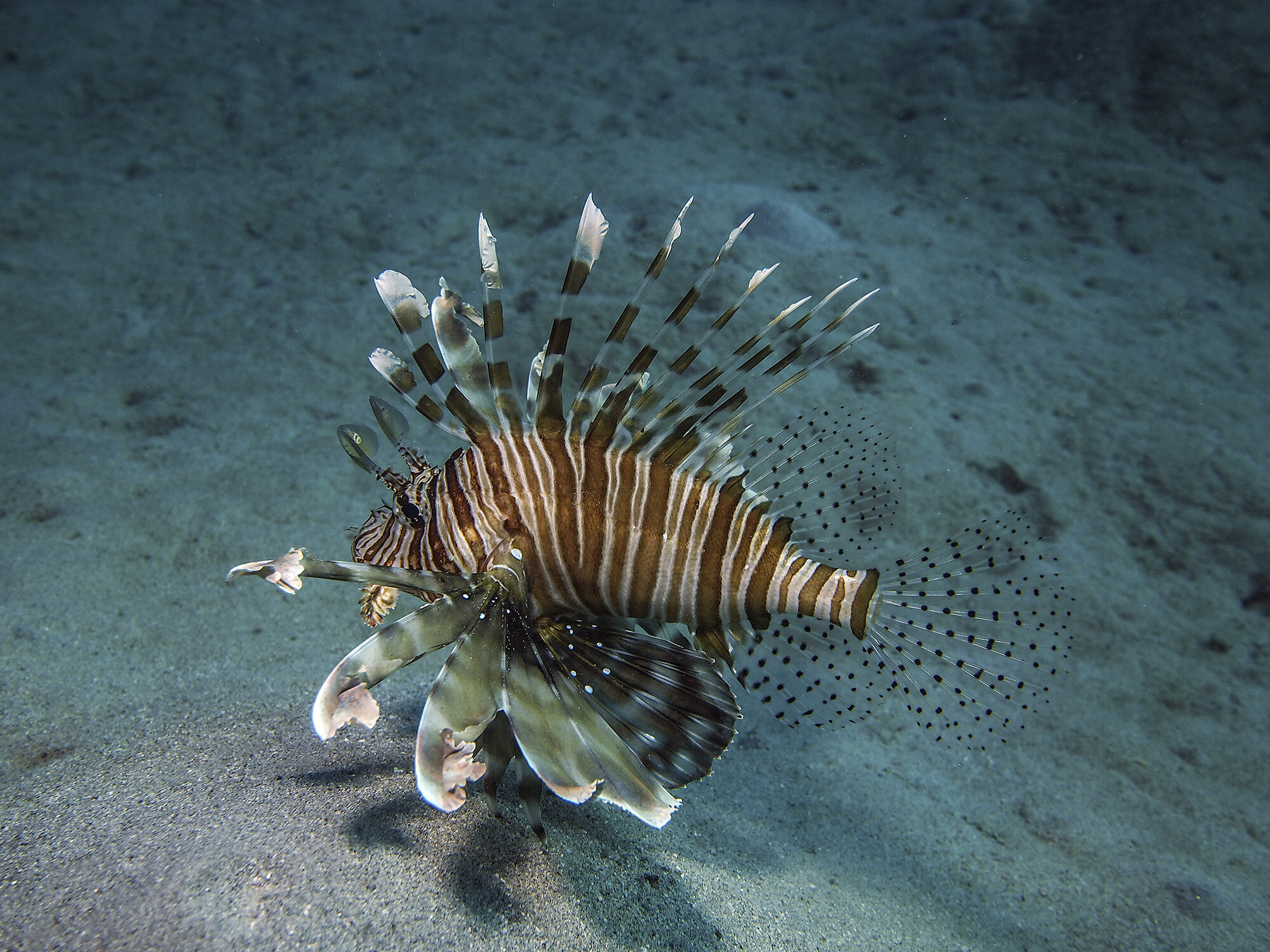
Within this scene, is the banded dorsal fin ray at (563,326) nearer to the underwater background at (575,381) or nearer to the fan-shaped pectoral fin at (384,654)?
the fan-shaped pectoral fin at (384,654)

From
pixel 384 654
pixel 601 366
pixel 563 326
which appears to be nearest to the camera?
pixel 384 654

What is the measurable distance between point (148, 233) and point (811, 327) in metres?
5.94

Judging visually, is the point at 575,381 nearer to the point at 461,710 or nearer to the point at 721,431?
the point at 721,431

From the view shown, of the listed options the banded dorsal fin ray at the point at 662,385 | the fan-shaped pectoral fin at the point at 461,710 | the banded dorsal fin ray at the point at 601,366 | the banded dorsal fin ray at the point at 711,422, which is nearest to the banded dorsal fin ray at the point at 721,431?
the banded dorsal fin ray at the point at 711,422

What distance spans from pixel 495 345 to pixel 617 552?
31.6 inches

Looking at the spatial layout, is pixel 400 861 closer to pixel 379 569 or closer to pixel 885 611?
pixel 379 569

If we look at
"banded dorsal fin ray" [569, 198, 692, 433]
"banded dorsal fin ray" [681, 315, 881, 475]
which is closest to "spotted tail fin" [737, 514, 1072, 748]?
"banded dorsal fin ray" [681, 315, 881, 475]

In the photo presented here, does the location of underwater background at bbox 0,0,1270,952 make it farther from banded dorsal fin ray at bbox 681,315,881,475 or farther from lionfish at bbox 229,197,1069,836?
banded dorsal fin ray at bbox 681,315,881,475

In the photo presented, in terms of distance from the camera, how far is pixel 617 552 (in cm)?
238

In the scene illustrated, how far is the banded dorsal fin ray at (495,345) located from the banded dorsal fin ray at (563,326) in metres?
0.09

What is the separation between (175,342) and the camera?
5.44 m

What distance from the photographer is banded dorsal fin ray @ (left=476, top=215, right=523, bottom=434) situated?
6.79ft

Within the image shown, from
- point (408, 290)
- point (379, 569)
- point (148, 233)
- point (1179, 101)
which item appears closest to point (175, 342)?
point (148, 233)

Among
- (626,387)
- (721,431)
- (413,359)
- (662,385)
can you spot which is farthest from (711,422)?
(413,359)
